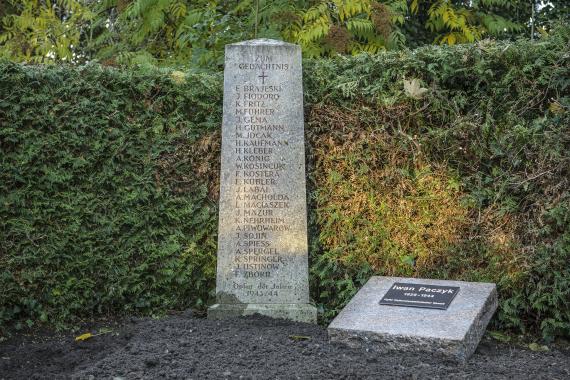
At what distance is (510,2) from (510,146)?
464 centimetres

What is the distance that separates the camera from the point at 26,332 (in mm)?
5566

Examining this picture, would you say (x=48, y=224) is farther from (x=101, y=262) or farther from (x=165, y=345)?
Answer: (x=165, y=345)

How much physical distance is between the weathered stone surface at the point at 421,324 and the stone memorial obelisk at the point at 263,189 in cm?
87

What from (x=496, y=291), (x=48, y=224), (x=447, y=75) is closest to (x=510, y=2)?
(x=447, y=75)

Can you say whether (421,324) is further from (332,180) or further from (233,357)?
(332,180)

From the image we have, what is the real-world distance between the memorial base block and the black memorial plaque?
0.82 m

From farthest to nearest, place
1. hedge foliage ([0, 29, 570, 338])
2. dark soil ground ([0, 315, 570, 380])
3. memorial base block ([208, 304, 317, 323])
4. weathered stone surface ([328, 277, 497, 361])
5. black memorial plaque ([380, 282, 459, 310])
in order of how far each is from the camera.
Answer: memorial base block ([208, 304, 317, 323])
hedge foliage ([0, 29, 570, 338])
black memorial plaque ([380, 282, 459, 310])
weathered stone surface ([328, 277, 497, 361])
dark soil ground ([0, 315, 570, 380])

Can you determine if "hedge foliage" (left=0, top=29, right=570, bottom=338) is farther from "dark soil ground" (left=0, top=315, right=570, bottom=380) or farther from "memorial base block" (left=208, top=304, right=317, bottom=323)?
"dark soil ground" (left=0, top=315, right=570, bottom=380)

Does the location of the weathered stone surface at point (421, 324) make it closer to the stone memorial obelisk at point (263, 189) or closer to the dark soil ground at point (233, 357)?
the dark soil ground at point (233, 357)

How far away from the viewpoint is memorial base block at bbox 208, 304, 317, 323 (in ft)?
18.5

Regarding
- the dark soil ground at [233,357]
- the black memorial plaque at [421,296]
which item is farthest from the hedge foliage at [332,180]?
the dark soil ground at [233,357]

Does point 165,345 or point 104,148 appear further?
point 104,148

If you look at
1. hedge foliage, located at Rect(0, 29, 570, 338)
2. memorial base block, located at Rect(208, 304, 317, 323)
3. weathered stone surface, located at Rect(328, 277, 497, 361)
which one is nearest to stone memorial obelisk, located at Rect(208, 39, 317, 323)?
memorial base block, located at Rect(208, 304, 317, 323)

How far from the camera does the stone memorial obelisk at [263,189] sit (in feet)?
18.6
